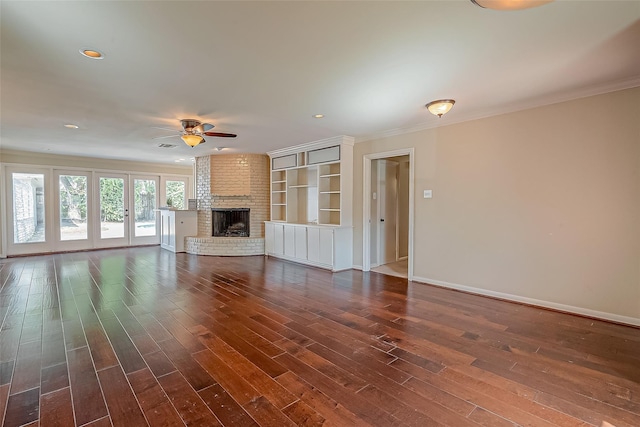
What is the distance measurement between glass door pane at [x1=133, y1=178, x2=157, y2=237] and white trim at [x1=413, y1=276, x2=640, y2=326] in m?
7.87

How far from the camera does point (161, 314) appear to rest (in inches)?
136

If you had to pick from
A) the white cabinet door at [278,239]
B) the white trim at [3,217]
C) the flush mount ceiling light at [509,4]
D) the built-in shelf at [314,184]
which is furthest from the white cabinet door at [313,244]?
the white trim at [3,217]

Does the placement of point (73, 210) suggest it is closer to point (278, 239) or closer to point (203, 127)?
point (278, 239)

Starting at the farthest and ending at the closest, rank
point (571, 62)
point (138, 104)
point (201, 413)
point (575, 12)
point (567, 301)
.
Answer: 1. point (138, 104)
2. point (567, 301)
3. point (571, 62)
4. point (575, 12)
5. point (201, 413)

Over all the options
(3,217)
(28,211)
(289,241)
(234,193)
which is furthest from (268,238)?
(3,217)

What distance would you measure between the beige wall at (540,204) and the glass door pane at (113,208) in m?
7.93

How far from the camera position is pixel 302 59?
2621mm

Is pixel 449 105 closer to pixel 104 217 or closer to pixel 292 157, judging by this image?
pixel 292 157

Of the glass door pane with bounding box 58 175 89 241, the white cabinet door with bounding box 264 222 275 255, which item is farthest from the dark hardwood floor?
the glass door pane with bounding box 58 175 89 241

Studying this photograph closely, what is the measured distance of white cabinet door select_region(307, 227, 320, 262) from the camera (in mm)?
6039

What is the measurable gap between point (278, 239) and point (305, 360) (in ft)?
15.5

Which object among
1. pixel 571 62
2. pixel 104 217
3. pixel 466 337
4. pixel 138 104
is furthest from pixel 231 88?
pixel 104 217

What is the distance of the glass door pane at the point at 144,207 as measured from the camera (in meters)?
8.78

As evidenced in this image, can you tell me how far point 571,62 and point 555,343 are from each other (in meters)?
2.50
